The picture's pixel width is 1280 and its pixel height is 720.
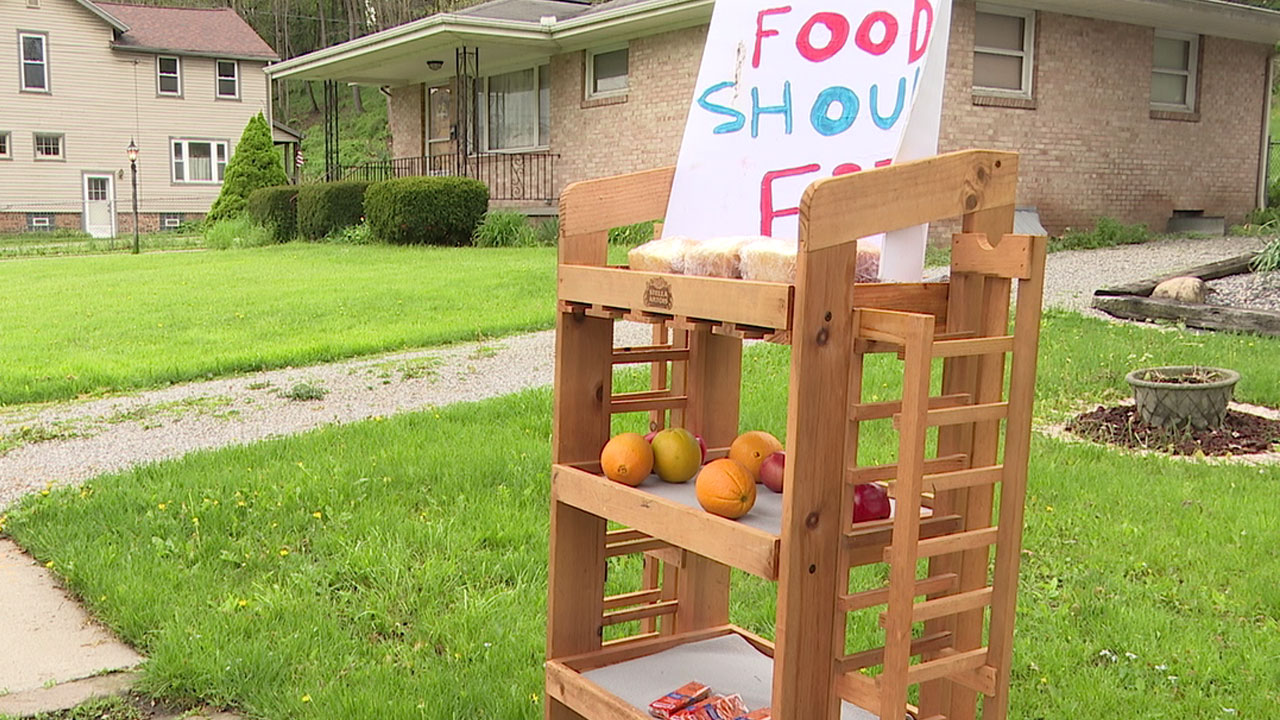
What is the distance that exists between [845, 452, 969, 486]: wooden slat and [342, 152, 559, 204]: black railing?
16708mm

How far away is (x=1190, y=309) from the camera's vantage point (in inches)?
337

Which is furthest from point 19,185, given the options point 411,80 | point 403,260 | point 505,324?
point 505,324

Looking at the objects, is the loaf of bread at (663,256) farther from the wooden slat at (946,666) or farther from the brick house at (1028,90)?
the brick house at (1028,90)

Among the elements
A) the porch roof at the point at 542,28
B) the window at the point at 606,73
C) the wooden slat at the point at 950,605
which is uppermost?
the porch roof at the point at 542,28

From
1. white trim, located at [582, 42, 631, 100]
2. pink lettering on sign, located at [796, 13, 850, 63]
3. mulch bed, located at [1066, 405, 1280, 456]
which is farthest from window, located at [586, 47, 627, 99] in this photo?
pink lettering on sign, located at [796, 13, 850, 63]

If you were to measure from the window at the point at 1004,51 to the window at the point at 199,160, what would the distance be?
2493 cm

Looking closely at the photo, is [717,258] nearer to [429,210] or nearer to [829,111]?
[829,111]

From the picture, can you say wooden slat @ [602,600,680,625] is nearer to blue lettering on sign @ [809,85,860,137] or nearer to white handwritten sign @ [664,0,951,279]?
white handwritten sign @ [664,0,951,279]

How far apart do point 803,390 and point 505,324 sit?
7345 mm

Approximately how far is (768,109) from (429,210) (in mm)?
14276

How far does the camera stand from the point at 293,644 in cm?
326

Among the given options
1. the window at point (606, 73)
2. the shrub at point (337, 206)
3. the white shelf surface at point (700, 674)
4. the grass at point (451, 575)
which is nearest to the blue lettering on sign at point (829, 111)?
the white shelf surface at point (700, 674)

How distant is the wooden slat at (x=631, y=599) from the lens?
110 inches

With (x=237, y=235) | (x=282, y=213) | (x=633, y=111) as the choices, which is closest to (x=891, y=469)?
(x=633, y=111)
